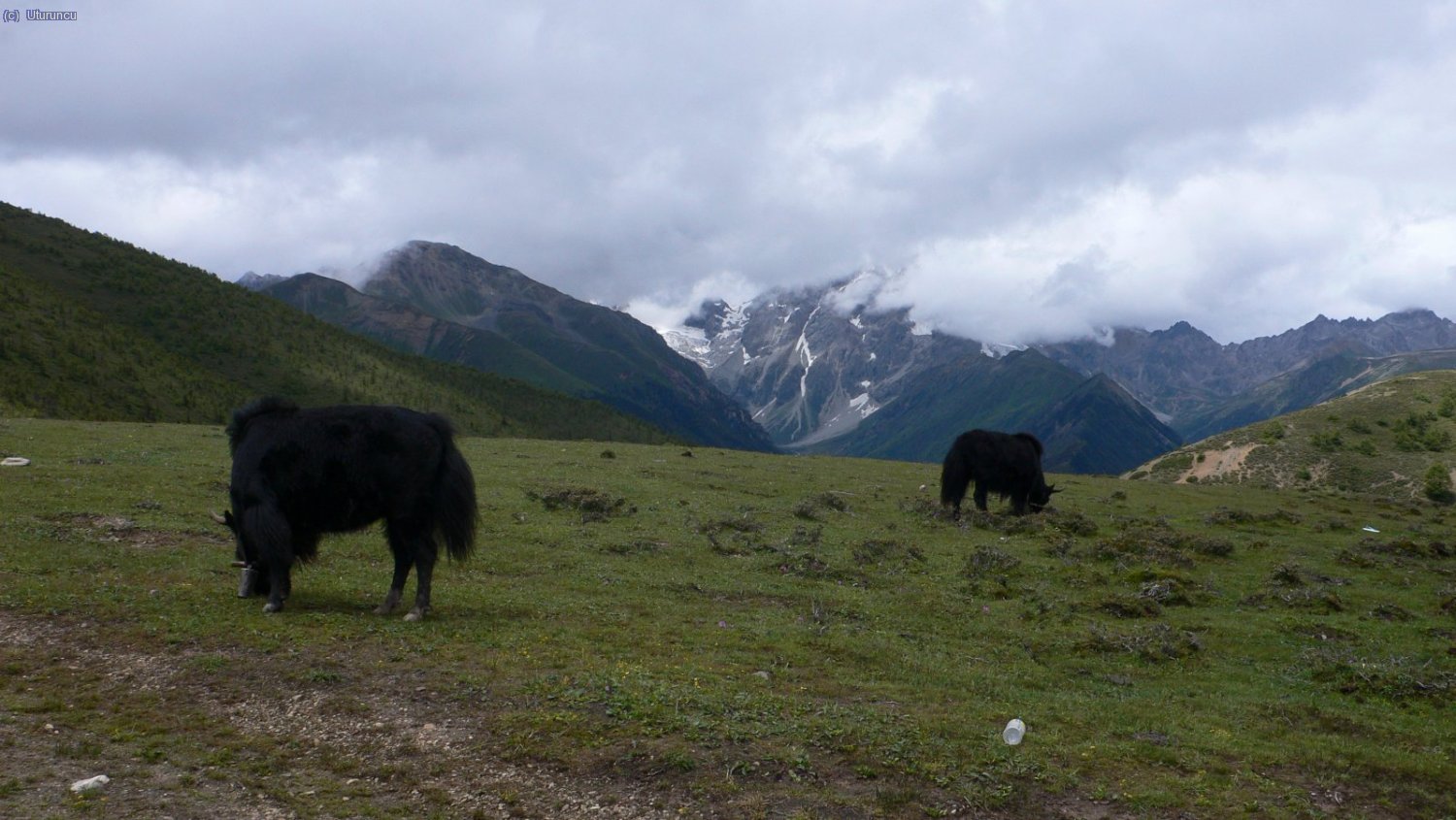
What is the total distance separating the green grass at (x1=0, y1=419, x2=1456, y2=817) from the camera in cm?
727

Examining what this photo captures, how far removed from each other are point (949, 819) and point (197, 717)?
711 centimetres

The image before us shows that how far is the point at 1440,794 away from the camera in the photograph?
7922mm

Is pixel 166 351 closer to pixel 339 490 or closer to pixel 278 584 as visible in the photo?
pixel 278 584

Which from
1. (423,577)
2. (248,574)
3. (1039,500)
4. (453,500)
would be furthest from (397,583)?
(1039,500)

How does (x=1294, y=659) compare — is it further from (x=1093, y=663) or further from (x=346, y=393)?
(x=346, y=393)

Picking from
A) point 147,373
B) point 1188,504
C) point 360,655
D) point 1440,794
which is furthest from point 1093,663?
point 147,373

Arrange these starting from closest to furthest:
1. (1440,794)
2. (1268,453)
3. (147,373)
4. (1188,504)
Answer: (1440,794) → (1188,504) → (1268,453) → (147,373)

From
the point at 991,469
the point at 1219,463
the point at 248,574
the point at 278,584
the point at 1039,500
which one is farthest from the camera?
the point at 1219,463

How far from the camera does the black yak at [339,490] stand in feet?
39.6

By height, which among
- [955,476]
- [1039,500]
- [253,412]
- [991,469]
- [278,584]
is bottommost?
[278,584]

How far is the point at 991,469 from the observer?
28312 millimetres

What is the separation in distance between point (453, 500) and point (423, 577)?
1.21m

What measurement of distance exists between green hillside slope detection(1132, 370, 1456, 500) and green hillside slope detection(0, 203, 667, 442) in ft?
220

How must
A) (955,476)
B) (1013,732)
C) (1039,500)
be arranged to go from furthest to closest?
(1039,500), (955,476), (1013,732)
